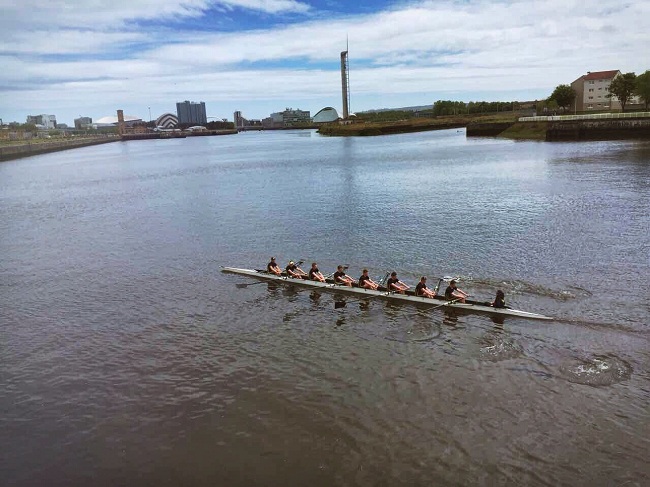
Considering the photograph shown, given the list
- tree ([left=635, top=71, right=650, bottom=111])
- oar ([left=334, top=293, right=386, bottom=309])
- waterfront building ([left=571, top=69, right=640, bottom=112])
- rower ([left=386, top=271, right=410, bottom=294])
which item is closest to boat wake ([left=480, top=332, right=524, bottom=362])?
rower ([left=386, top=271, right=410, bottom=294])

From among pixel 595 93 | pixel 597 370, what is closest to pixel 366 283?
pixel 597 370

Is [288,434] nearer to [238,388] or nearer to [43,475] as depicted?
[238,388]

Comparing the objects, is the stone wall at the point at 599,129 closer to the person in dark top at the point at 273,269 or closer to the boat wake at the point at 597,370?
the person in dark top at the point at 273,269

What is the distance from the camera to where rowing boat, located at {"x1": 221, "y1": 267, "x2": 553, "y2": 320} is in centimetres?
2669

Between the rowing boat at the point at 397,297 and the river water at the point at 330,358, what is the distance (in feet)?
2.34

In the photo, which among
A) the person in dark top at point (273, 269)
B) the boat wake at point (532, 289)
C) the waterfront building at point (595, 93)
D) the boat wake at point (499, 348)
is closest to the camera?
the boat wake at point (499, 348)

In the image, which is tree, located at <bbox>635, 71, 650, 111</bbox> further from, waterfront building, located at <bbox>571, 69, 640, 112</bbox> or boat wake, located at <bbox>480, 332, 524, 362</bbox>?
boat wake, located at <bbox>480, 332, 524, 362</bbox>

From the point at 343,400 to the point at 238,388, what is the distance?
15.7ft

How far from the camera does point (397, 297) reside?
2980 centimetres

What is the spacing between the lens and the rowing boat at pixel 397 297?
2669 centimetres

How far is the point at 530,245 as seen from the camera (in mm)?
40031

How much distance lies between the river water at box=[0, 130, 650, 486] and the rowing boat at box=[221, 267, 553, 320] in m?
0.71

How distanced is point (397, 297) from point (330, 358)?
7.38 m

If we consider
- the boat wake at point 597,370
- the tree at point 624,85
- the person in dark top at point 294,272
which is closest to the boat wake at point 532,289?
the boat wake at point 597,370
